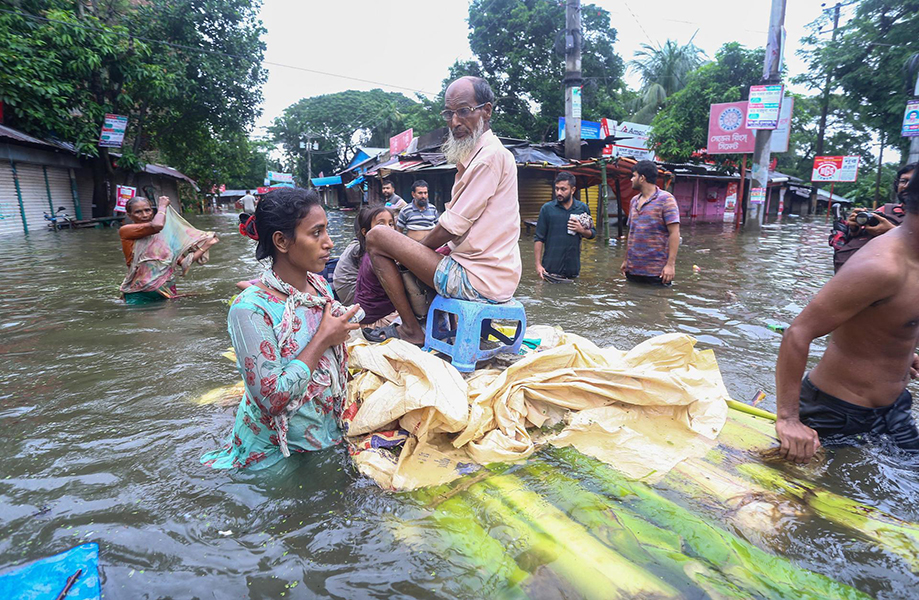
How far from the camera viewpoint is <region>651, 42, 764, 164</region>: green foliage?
818 inches

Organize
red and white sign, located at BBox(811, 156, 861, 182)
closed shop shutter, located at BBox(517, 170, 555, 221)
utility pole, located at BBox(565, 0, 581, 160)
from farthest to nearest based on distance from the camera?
red and white sign, located at BBox(811, 156, 861, 182) → closed shop shutter, located at BBox(517, 170, 555, 221) → utility pole, located at BBox(565, 0, 581, 160)

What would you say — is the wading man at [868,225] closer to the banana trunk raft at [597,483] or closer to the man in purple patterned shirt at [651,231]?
the man in purple patterned shirt at [651,231]

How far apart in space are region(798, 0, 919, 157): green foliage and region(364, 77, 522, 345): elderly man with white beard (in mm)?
22325

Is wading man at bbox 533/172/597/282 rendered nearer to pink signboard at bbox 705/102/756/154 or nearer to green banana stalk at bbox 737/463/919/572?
green banana stalk at bbox 737/463/919/572

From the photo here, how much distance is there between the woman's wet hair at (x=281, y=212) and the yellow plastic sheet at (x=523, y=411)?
0.97 meters

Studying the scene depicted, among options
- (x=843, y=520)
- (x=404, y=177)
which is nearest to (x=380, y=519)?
(x=843, y=520)

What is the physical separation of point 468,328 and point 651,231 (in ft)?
12.4

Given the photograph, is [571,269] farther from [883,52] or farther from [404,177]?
[883,52]

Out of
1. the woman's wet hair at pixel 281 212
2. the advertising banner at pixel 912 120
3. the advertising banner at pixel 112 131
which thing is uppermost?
the advertising banner at pixel 112 131

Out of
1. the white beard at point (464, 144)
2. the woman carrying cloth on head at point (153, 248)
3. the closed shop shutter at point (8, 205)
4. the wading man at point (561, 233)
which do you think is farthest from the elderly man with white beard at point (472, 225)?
the closed shop shutter at point (8, 205)

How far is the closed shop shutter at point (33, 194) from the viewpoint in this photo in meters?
15.3

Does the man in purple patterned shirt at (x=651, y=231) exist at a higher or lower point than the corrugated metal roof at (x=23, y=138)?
lower

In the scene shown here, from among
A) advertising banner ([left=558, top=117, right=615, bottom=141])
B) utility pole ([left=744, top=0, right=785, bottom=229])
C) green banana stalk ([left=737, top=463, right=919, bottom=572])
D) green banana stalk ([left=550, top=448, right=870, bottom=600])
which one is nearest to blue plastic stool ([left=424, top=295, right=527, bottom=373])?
green banana stalk ([left=550, top=448, right=870, bottom=600])

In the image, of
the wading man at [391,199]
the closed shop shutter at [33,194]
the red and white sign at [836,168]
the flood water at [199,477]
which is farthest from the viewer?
the red and white sign at [836,168]
